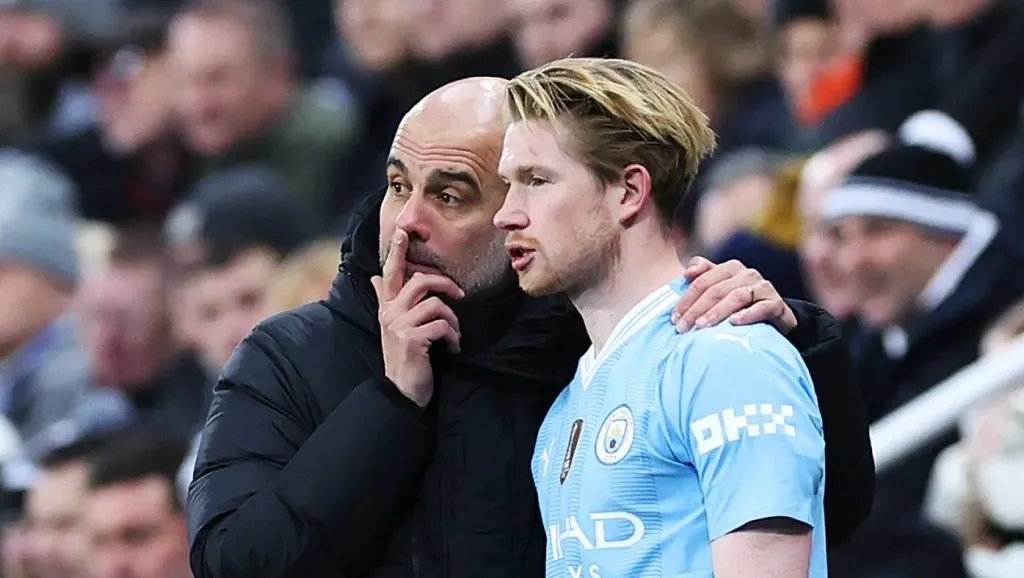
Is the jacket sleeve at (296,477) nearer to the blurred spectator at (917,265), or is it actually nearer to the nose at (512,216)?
the nose at (512,216)

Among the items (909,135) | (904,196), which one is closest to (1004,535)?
(904,196)

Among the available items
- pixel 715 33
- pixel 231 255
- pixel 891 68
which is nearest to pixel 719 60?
pixel 715 33

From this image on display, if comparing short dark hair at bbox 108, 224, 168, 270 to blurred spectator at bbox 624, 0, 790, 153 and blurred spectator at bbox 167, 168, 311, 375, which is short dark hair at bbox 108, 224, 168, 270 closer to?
blurred spectator at bbox 167, 168, 311, 375

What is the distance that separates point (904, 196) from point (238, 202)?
2712mm

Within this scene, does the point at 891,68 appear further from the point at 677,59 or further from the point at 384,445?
the point at 384,445

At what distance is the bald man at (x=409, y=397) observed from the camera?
3.31 m

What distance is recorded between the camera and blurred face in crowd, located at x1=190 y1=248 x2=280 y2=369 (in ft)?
24.1

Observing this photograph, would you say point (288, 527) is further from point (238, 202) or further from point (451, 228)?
point (238, 202)

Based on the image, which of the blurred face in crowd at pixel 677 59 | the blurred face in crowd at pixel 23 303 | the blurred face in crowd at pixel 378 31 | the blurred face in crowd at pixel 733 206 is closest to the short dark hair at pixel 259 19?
the blurred face in crowd at pixel 378 31

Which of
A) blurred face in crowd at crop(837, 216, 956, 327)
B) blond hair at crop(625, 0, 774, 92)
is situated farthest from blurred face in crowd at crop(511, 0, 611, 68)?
blurred face in crowd at crop(837, 216, 956, 327)

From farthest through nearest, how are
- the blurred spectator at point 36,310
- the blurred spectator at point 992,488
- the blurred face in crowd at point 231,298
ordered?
the blurred spectator at point 36,310 → the blurred face in crowd at point 231,298 → the blurred spectator at point 992,488

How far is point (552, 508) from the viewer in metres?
3.26

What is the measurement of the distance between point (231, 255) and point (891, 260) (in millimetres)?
2641

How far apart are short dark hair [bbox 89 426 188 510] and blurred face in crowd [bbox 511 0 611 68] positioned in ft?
6.47
